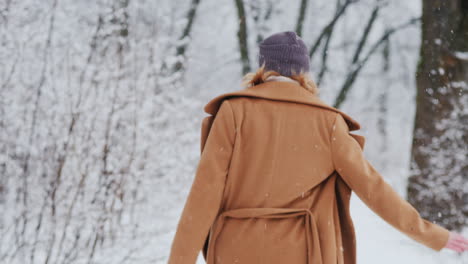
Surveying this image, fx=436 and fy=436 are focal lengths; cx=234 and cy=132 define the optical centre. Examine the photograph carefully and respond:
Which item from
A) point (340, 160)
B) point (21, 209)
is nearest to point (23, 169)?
point (21, 209)

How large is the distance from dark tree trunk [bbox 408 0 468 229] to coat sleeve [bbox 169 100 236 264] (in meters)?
4.39

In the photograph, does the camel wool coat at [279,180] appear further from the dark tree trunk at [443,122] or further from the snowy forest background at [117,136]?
the dark tree trunk at [443,122]

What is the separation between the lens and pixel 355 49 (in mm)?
14305

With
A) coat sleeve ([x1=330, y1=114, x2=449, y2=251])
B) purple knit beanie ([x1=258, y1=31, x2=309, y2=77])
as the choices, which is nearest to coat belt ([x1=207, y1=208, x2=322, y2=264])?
coat sleeve ([x1=330, y1=114, x2=449, y2=251])

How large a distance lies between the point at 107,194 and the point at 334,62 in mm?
12015

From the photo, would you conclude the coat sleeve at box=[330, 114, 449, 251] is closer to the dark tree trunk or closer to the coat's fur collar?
the coat's fur collar

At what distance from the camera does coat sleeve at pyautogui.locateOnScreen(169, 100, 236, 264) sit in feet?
5.48

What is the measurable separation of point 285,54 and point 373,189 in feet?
2.06

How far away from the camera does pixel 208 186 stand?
1.67 m

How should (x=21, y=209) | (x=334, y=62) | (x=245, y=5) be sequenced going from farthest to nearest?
(x=334, y=62), (x=245, y=5), (x=21, y=209)

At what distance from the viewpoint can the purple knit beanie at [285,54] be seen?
5.75 ft

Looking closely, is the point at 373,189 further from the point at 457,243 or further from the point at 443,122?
the point at 443,122

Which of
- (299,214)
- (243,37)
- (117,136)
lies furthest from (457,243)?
(243,37)

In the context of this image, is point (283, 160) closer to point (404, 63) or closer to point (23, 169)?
point (23, 169)
